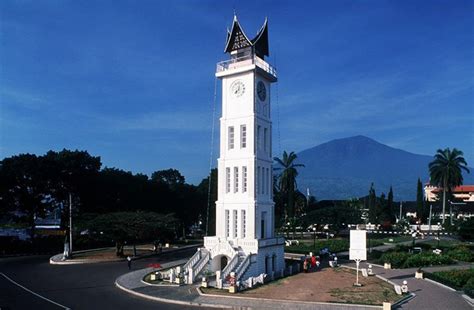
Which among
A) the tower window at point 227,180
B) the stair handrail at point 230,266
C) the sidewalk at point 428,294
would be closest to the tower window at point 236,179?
the tower window at point 227,180

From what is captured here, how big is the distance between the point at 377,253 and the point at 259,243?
67.1 feet

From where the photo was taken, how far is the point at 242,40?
47.0 metres

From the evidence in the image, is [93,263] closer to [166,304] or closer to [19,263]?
[19,263]

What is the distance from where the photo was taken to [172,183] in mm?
101312

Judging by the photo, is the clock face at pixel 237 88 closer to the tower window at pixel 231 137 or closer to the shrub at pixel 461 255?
the tower window at pixel 231 137

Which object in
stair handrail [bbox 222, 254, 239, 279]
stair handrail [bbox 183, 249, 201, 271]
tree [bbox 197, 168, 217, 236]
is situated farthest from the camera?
tree [bbox 197, 168, 217, 236]

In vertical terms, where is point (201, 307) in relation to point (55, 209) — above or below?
below

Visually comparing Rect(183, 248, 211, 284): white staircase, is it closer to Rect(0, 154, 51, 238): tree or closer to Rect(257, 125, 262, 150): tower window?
Rect(257, 125, 262, 150): tower window

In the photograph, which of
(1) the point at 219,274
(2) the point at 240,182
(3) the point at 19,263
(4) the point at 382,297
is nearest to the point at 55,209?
(3) the point at 19,263

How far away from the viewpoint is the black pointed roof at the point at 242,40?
46.7m

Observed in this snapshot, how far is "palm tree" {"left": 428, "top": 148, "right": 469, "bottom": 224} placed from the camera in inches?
3499

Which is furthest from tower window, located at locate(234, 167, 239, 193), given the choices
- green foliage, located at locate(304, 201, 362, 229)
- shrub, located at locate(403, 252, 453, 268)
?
green foliage, located at locate(304, 201, 362, 229)

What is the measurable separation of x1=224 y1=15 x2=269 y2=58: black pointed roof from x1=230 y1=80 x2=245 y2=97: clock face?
161 inches

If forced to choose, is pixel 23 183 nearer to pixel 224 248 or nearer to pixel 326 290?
pixel 224 248
